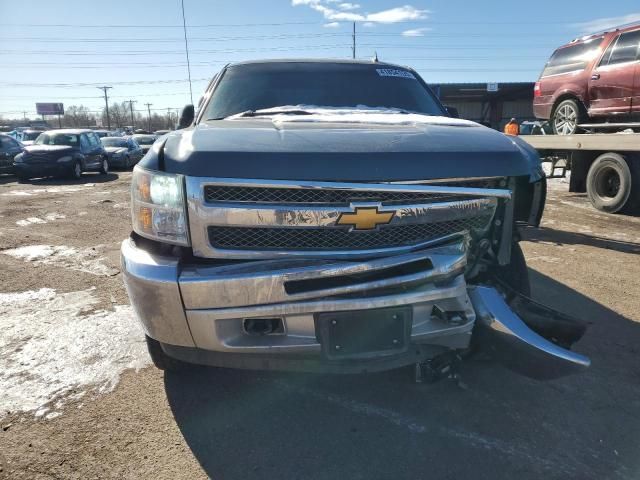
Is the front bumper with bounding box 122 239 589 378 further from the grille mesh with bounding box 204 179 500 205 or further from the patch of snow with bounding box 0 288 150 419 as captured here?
the patch of snow with bounding box 0 288 150 419

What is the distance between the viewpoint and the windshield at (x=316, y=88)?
3593mm

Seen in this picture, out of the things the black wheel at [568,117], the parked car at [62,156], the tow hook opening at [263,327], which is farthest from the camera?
the parked car at [62,156]

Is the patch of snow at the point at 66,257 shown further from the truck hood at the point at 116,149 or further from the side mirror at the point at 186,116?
the truck hood at the point at 116,149

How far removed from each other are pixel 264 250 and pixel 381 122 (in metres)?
1.11

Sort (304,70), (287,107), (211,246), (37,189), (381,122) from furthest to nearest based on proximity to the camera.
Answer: (37,189) → (304,70) → (287,107) → (381,122) → (211,246)

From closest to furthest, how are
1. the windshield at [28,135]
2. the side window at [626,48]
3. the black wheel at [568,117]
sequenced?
the side window at [626,48] → the black wheel at [568,117] → the windshield at [28,135]

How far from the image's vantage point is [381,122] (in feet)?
9.00

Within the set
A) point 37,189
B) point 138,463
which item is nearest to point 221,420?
point 138,463

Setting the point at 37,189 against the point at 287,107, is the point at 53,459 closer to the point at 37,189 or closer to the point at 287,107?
the point at 287,107

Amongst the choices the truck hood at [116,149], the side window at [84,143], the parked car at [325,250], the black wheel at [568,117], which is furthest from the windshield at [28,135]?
the parked car at [325,250]

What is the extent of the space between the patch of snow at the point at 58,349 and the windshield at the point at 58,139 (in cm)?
1375

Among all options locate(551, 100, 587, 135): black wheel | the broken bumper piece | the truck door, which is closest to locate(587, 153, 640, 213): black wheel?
the truck door

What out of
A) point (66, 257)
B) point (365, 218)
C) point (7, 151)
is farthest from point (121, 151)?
point (365, 218)

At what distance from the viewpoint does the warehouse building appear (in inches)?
1312
